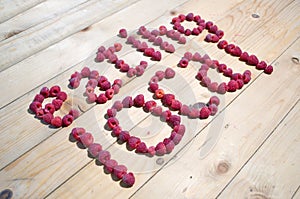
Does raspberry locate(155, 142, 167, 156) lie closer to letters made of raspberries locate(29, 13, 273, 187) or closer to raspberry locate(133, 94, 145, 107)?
letters made of raspberries locate(29, 13, 273, 187)

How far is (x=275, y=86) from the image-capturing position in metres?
1.44

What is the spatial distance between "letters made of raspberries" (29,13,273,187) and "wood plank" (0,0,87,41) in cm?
35

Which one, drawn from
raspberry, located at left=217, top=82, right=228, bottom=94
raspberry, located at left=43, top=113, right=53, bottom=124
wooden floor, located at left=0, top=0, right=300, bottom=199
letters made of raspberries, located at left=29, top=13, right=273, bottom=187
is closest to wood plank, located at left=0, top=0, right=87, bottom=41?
wooden floor, located at left=0, top=0, right=300, bottom=199

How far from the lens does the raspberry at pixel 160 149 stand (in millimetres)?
1180

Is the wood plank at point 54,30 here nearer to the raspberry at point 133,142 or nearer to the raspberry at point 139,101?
the raspberry at point 139,101

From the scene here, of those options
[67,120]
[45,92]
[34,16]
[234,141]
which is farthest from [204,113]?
[34,16]

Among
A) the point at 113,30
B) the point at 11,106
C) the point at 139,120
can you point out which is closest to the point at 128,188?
the point at 139,120

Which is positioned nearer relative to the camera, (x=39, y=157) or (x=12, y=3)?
(x=39, y=157)

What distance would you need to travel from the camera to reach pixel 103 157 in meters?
1.16

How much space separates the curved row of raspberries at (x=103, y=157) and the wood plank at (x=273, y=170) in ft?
0.94

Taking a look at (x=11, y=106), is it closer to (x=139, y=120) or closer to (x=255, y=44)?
(x=139, y=120)

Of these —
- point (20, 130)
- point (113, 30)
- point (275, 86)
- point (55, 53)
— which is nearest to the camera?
point (20, 130)

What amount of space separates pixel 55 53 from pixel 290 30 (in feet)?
3.48

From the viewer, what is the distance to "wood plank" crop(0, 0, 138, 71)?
1.54 metres
